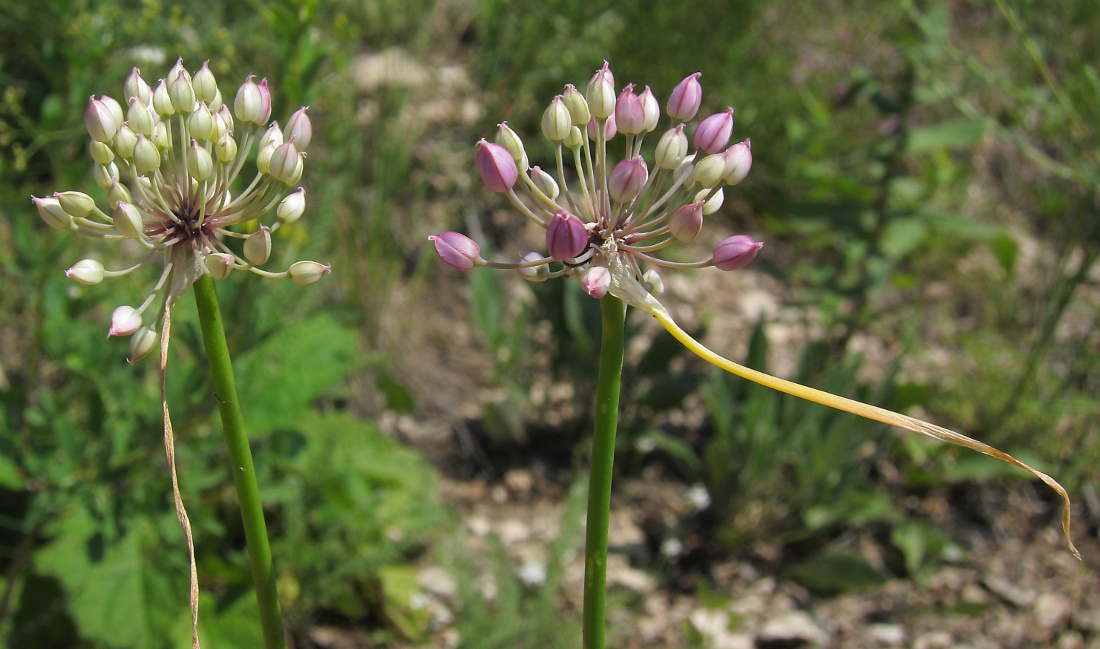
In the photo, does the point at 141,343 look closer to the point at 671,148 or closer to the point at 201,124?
the point at 201,124

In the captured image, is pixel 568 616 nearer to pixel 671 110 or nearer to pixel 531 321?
pixel 531 321

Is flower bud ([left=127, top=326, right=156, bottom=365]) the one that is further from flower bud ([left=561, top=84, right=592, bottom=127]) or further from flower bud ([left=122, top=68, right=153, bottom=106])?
flower bud ([left=561, top=84, right=592, bottom=127])

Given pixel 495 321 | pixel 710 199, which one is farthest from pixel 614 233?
pixel 495 321

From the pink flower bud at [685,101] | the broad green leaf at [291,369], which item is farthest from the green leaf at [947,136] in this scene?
the pink flower bud at [685,101]

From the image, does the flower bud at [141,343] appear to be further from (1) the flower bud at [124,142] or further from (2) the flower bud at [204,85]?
(2) the flower bud at [204,85]

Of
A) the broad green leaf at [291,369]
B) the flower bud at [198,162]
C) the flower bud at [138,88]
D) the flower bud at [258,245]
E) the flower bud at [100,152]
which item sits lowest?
the broad green leaf at [291,369]

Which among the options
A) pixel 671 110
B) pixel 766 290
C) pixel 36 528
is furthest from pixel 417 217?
pixel 671 110

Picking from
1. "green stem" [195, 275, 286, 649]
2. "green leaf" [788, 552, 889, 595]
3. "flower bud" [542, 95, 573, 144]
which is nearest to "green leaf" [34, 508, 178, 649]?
"green stem" [195, 275, 286, 649]
